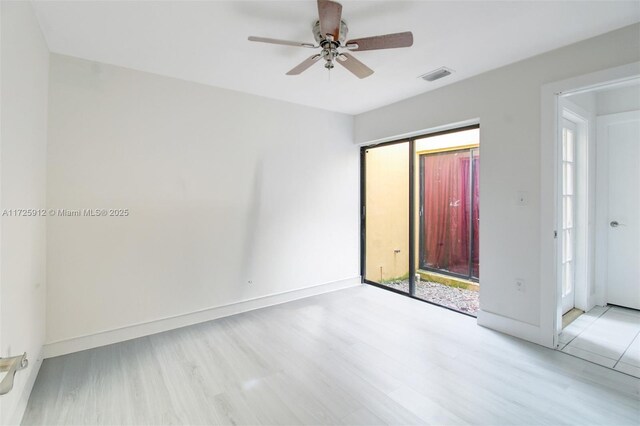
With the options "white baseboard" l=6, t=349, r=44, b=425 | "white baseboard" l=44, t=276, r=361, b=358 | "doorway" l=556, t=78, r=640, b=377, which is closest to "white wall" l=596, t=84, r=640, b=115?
"doorway" l=556, t=78, r=640, b=377

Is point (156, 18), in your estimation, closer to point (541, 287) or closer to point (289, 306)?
point (289, 306)

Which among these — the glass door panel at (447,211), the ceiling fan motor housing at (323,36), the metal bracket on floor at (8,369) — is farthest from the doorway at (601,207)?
the metal bracket on floor at (8,369)

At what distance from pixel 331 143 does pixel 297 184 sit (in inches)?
33.4

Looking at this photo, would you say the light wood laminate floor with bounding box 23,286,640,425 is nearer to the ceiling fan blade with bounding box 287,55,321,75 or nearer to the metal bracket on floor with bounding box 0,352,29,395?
the metal bracket on floor with bounding box 0,352,29,395

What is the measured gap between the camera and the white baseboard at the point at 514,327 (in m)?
2.61

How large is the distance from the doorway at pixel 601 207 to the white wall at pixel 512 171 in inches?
34.0

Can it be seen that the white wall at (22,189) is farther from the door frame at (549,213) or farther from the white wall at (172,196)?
the door frame at (549,213)

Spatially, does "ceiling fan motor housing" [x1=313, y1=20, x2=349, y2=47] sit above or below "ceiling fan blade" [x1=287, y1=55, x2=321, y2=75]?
above

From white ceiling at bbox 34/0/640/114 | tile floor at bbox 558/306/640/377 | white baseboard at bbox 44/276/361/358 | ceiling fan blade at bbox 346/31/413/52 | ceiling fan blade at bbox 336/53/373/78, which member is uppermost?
white ceiling at bbox 34/0/640/114

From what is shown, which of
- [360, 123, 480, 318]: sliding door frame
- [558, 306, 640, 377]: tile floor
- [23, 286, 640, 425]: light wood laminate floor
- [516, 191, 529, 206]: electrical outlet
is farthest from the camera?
[360, 123, 480, 318]: sliding door frame

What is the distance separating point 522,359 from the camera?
240 cm

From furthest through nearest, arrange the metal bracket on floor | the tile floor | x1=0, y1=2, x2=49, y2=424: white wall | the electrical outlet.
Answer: the electrical outlet < the tile floor < x1=0, y1=2, x2=49, y2=424: white wall < the metal bracket on floor

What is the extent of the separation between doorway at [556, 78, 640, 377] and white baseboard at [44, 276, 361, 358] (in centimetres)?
299

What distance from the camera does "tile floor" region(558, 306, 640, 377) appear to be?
7.75 ft
